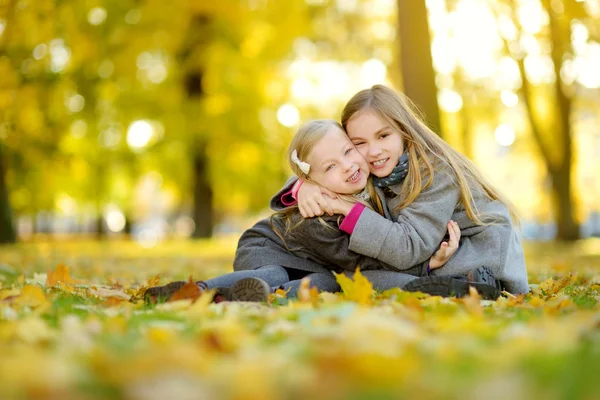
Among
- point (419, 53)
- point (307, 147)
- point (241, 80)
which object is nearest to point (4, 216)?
→ point (241, 80)

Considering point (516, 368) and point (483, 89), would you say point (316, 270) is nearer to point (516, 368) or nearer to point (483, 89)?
point (516, 368)

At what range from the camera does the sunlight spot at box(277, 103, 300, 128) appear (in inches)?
691

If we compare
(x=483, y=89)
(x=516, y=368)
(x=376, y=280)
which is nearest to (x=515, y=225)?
(x=376, y=280)

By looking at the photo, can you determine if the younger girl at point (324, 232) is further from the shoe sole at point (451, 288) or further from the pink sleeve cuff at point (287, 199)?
the shoe sole at point (451, 288)

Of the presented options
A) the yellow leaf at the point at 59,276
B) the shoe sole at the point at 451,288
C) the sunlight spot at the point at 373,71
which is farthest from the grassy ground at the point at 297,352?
the sunlight spot at the point at 373,71

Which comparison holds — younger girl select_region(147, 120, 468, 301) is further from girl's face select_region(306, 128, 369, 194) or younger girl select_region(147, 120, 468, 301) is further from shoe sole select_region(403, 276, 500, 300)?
shoe sole select_region(403, 276, 500, 300)

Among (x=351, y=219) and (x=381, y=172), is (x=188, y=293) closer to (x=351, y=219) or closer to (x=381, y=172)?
(x=351, y=219)

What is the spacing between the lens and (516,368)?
1.68 meters

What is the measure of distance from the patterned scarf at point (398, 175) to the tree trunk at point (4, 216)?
33.4ft

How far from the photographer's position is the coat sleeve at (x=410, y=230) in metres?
3.88

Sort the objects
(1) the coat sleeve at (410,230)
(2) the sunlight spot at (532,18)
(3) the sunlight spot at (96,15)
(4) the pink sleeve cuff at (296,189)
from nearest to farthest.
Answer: (1) the coat sleeve at (410,230) < (4) the pink sleeve cuff at (296,189) < (3) the sunlight spot at (96,15) < (2) the sunlight spot at (532,18)

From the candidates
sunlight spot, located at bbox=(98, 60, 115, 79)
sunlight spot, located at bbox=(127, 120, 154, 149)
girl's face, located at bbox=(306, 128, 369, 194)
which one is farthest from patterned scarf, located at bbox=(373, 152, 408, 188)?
sunlight spot, located at bbox=(127, 120, 154, 149)

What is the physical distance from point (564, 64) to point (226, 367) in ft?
48.2

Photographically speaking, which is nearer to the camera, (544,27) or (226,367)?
(226,367)
